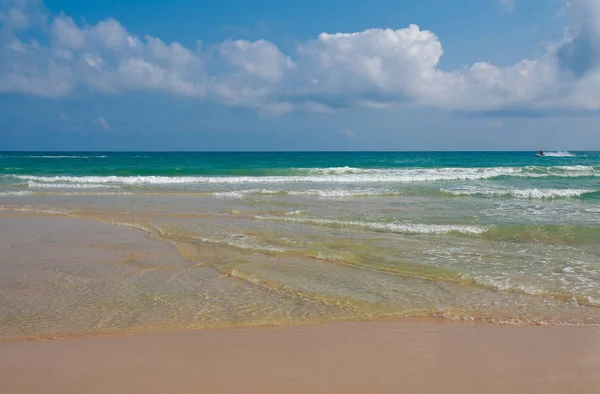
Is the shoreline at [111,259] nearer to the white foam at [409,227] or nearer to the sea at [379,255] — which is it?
the sea at [379,255]

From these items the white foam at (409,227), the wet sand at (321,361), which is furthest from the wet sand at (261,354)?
the white foam at (409,227)

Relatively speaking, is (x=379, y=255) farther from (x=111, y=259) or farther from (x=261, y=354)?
(x=111, y=259)

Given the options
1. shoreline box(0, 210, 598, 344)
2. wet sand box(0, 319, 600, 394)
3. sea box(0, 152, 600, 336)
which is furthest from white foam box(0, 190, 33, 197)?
wet sand box(0, 319, 600, 394)

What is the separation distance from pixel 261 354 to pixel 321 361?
23.1 inches

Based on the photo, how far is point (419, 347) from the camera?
4.41 metres

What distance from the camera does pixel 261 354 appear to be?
425cm

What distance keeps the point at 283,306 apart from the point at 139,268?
3109 mm

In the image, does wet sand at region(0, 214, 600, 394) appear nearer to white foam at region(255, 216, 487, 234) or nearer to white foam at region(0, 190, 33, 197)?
white foam at region(255, 216, 487, 234)

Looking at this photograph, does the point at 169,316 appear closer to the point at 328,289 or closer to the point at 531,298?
the point at 328,289

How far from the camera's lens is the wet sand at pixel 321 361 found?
3674 mm

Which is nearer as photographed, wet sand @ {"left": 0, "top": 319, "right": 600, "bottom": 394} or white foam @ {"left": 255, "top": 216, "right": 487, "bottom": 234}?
wet sand @ {"left": 0, "top": 319, "right": 600, "bottom": 394}

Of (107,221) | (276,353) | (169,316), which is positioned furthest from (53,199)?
(276,353)

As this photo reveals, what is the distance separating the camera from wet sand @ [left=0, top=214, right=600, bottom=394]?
12.1 feet

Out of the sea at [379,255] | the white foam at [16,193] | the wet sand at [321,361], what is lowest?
the wet sand at [321,361]
